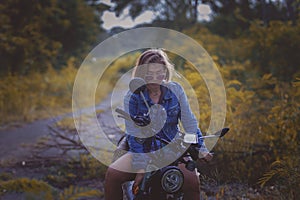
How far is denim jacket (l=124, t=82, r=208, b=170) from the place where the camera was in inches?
95.4

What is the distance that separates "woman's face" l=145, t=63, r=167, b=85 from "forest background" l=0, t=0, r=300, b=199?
1.08 meters

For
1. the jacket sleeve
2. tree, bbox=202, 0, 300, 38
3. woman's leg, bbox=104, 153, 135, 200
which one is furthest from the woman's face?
tree, bbox=202, 0, 300, 38

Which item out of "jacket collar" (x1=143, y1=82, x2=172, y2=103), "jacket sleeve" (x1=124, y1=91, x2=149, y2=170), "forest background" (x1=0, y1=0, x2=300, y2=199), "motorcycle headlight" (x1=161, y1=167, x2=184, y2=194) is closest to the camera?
"motorcycle headlight" (x1=161, y1=167, x2=184, y2=194)

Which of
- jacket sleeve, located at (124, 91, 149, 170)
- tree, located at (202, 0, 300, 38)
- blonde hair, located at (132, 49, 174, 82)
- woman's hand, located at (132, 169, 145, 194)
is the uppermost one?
tree, located at (202, 0, 300, 38)

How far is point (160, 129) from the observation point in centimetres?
253

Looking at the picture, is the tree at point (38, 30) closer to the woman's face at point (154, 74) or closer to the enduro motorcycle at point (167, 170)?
the woman's face at point (154, 74)

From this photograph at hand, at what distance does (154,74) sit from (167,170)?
0.83 metres

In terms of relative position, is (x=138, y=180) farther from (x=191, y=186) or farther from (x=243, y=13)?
(x=243, y=13)

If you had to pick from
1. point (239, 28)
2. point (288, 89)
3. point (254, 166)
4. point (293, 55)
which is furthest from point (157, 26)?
point (254, 166)

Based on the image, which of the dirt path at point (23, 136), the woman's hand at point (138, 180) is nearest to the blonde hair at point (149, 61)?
the woman's hand at point (138, 180)

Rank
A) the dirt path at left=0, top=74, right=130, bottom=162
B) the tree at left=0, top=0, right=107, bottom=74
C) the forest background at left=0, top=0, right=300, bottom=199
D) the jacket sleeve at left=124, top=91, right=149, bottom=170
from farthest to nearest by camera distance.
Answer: the tree at left=0, top=0, right=107, bottom=74, the dirt path at left=0, top=74, right=130, bottom=162, the forest background at left=0, top=0, right=300, bottom=199, the jacket sleeve at left=124, top=91, right=149, bottom=170

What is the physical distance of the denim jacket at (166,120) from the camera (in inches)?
95.4

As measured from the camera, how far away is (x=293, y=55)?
5.70m

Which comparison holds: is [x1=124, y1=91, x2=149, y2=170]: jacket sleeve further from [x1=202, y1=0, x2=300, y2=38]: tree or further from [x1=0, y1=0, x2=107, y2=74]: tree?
[x1=0, y1=0, x2=107, y2=74]: tree
